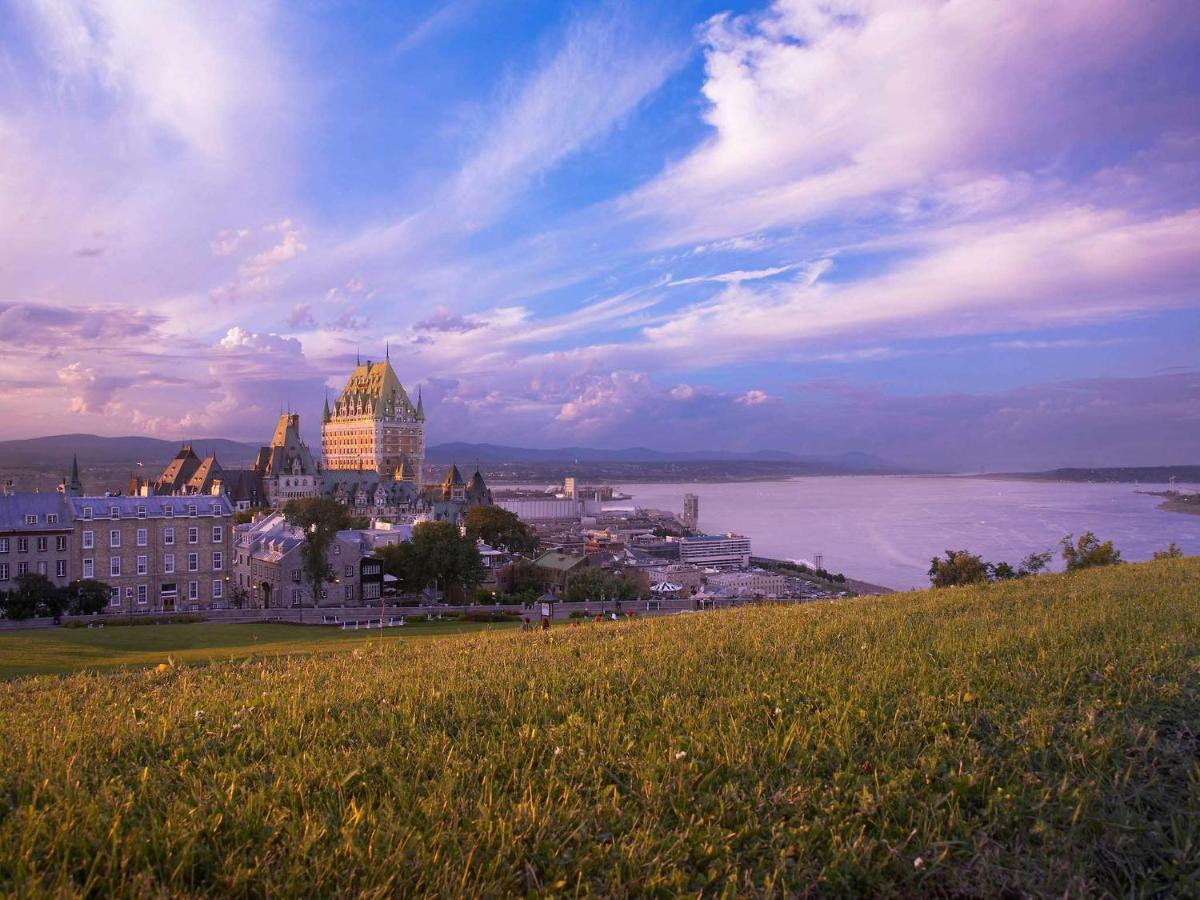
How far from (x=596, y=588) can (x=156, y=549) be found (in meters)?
20.1

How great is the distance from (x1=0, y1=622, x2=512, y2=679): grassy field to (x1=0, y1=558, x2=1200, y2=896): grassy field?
4.51m

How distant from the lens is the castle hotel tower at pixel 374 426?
11031cm

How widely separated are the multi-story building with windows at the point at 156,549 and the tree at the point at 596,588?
53.6ft

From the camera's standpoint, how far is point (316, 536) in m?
36.4

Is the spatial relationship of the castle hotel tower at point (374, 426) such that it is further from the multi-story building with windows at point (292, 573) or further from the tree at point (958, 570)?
the tree at point (958, 570)

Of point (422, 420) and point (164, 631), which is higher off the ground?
point (422, 420)

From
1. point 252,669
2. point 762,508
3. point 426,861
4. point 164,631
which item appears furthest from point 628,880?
point 762,508

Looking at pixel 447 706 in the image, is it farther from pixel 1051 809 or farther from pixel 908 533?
pixel 908 533

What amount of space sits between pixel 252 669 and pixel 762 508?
141 metres

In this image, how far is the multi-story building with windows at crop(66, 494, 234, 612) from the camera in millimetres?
32500

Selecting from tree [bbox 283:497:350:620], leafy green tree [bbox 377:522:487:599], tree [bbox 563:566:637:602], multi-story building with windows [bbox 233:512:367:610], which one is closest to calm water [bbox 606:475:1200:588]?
tree [bbox 563:566:637:602]

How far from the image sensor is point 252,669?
6801 millimetres

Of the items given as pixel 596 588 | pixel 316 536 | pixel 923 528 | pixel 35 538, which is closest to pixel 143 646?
pixel 35 538

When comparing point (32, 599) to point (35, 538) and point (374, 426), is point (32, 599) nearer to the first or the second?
point (35, 538)
